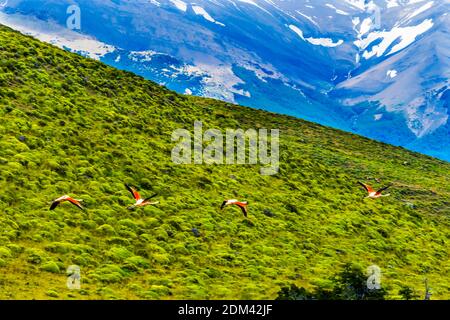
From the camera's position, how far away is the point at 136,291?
3036 cm

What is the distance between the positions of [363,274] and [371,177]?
38.9 meters

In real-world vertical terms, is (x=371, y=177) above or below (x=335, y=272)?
above

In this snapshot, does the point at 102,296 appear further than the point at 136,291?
No

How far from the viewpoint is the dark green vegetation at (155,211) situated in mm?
32594

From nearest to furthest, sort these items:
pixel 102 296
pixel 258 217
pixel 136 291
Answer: pixel 102 296, pixel 136 291, pixel 258 217

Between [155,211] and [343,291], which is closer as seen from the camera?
[343,291]

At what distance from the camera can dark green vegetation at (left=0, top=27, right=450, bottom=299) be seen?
32.6m

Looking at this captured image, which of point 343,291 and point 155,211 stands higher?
point 155,211

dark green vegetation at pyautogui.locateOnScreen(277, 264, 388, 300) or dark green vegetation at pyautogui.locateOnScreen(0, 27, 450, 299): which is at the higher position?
dark green vegetation at pyautogui.locateOnScreen(0, 27, 450, 299)

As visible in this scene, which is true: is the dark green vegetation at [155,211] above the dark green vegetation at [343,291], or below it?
above

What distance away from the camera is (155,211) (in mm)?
42250
